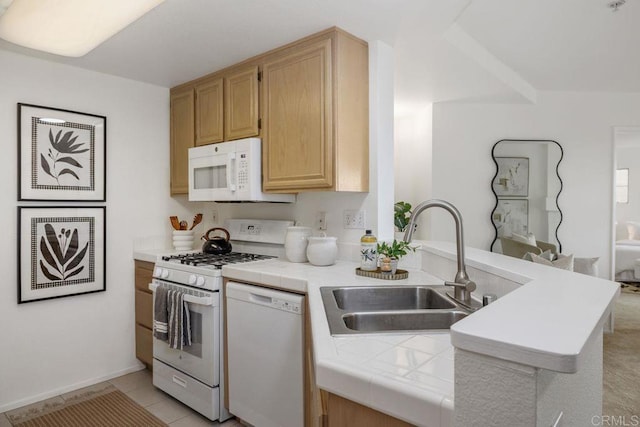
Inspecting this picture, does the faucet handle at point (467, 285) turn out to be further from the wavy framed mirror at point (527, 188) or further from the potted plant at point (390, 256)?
the wavy framed mirror at point (527, 188)

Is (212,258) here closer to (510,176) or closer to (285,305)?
(285,305)

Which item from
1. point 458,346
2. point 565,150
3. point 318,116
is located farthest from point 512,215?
point 458,346

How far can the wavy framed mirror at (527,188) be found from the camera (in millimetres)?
3992

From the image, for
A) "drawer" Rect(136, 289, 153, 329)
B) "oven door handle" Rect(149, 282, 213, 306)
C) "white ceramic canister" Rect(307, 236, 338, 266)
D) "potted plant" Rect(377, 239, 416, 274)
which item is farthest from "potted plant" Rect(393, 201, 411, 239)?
"drawer" Rect(136, 289, 153, 329)

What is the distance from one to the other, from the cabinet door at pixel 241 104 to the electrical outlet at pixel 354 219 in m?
0.80

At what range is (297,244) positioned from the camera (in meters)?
2.46

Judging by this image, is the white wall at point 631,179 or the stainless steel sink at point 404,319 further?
the white wall at point 631,179

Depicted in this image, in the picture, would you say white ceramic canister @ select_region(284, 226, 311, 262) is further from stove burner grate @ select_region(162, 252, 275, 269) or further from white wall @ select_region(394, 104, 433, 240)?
white wall @ select_region(394, 104, 433, 240)

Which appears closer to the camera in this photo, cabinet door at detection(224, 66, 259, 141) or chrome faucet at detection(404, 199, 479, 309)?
chrome faucet at detection(404, 199, 479, 309)

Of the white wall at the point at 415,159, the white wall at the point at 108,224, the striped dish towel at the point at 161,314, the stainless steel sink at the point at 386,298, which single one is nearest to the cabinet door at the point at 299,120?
the stainless steel sink at the point at 386,298

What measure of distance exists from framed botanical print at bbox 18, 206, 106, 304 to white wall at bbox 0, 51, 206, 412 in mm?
54

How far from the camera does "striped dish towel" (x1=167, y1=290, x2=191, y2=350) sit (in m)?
2.31

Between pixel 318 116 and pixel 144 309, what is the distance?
1.91 metres

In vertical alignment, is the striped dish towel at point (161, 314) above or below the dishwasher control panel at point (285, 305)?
below
